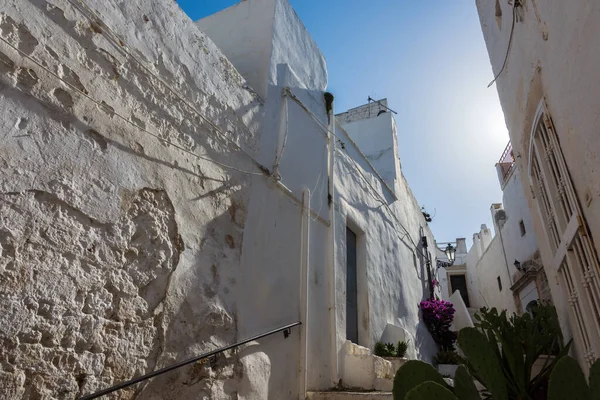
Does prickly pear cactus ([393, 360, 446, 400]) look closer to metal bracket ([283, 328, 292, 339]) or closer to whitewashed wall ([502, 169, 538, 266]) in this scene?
metal bracket ([283, 328, 292, 339])

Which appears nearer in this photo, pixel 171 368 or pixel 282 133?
pixel 171 368

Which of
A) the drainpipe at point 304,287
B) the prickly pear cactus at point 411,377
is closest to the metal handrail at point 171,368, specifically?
the drainpipe at point 304,287

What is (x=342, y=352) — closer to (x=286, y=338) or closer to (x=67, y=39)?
(x=286, y=338)

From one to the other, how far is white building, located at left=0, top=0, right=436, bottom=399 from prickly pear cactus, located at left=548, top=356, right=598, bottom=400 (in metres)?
2.03

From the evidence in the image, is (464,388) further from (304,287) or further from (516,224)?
(516,224)

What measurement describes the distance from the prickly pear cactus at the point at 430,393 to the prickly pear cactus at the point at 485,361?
0.86 metres

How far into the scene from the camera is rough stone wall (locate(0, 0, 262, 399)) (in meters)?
2.07

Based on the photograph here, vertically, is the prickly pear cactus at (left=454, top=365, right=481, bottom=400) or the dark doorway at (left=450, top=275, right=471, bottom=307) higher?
the dark doorway at (left=450, top=275, right=471, bottom=307)

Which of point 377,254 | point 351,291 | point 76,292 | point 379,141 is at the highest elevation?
point 379,141

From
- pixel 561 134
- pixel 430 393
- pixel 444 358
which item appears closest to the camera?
pixel 430 393

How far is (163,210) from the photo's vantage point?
288 cm

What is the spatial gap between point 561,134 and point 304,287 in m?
2.62

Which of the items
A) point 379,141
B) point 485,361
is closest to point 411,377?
point 485,361

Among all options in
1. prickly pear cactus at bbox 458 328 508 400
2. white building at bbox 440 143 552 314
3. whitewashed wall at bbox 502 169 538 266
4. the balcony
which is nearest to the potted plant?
prickly pear cactus at bbox 458 328 508 400
